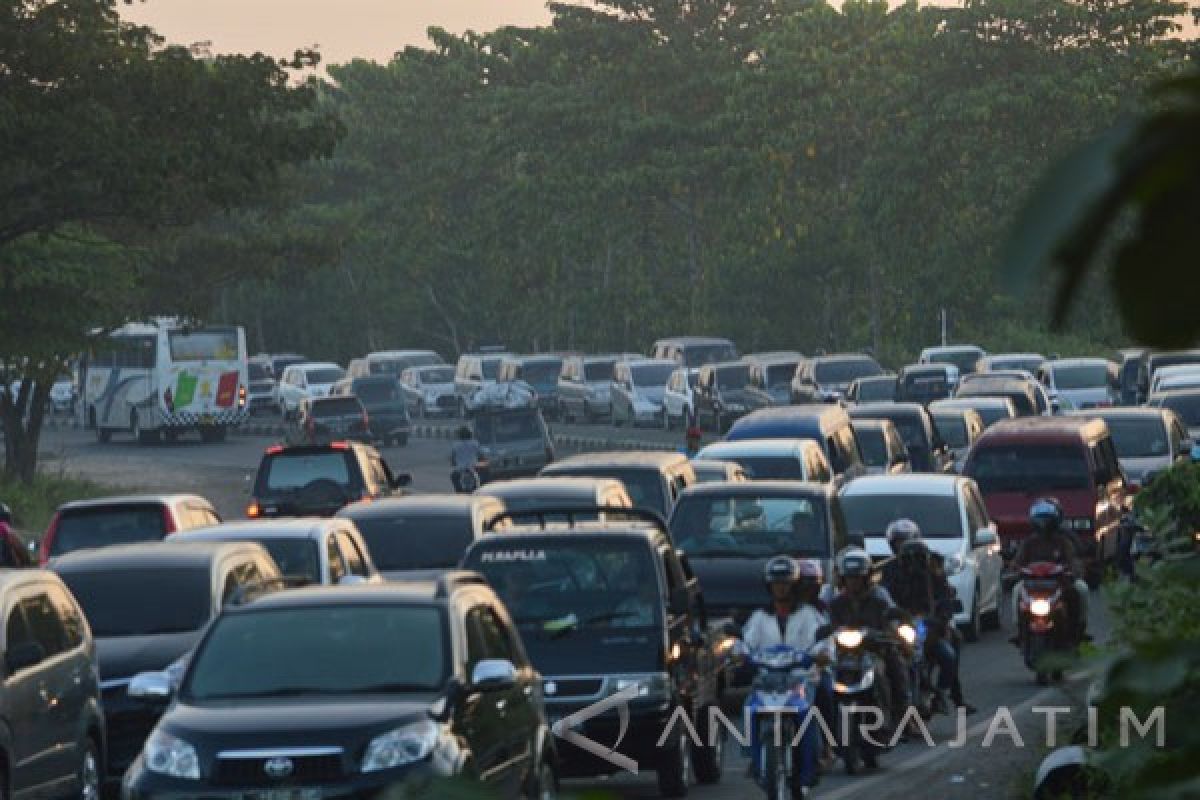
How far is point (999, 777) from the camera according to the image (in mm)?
15766

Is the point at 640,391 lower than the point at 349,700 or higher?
lower

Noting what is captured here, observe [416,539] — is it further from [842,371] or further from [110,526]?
[842,371]

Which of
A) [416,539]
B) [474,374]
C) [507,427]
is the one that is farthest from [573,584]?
[474,374]

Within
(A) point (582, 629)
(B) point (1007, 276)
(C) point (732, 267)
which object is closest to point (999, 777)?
(A) point (582, 629)

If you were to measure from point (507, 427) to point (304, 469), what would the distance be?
1631 centimetres

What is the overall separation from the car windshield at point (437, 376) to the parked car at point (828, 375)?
946 inches

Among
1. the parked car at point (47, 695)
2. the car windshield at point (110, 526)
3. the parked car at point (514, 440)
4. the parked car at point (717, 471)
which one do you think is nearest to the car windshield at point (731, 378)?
the parked car at point (514, 440)

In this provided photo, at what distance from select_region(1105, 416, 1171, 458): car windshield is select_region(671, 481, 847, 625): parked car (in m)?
14.1

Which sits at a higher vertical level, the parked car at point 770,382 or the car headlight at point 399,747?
the car headlight at point 399,747

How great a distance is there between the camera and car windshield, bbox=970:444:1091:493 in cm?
3084

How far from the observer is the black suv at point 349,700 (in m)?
11.5

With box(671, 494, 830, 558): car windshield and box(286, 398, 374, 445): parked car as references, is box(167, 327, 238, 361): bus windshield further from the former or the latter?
box(671, 494, 830, 558): car windshield

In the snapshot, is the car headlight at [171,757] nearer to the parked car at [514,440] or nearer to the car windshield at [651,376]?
the parked car at [514,440]

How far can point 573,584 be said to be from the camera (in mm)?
16984
